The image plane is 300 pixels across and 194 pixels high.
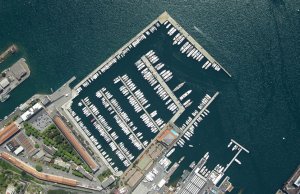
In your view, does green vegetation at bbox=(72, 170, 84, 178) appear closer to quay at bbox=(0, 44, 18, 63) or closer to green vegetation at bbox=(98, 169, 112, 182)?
green vegetation at bbox=(98, 169, 112, 182)

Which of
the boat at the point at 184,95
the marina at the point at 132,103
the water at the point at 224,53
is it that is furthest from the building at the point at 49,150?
the boat at the point at 184,95

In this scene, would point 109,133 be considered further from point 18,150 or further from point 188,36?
point 188,36

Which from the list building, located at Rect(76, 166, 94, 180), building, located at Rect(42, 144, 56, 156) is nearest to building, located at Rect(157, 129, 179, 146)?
building, located at Rect(76, 166, 94, 180)

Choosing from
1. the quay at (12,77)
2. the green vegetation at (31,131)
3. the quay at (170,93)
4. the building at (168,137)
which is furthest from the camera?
the quay at (170,93)

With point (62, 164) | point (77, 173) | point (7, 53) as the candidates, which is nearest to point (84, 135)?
point (62, 164)

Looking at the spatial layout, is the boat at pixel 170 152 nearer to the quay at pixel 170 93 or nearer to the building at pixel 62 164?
the quay at pixel 170 93

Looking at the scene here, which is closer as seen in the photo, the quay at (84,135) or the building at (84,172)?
the building at (84,172)

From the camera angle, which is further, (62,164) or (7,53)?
(7,53)
